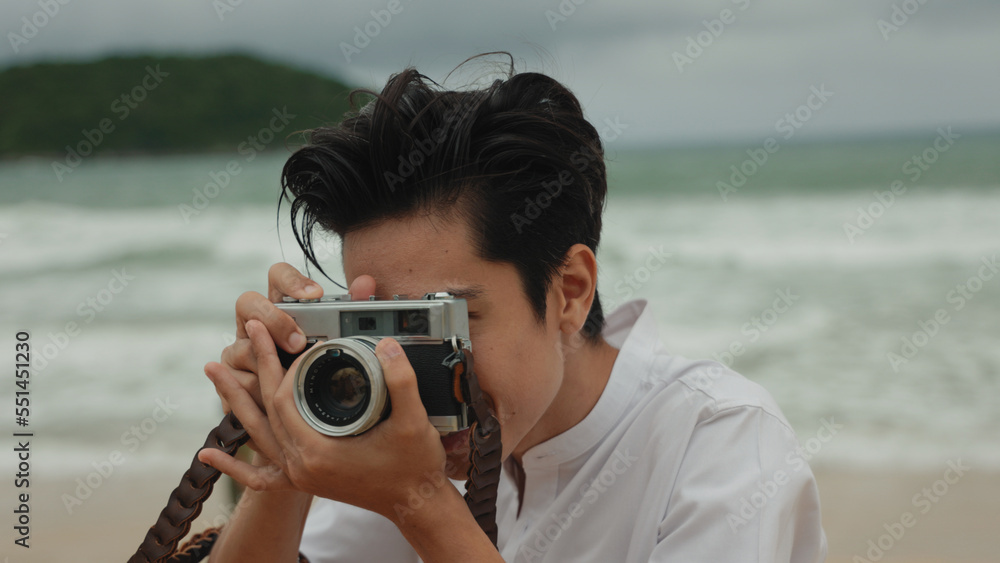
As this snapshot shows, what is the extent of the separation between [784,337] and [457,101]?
16.9 feet

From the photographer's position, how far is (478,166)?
143 centimetres

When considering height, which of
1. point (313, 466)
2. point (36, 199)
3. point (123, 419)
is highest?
point (36, 199)

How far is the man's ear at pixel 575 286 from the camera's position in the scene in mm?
1468

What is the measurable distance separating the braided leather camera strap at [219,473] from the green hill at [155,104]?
10218mm

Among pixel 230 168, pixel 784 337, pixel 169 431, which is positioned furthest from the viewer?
pixel 230 168

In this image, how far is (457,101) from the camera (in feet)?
4.86

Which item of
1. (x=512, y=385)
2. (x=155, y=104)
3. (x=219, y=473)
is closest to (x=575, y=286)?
(x=512, y=385)

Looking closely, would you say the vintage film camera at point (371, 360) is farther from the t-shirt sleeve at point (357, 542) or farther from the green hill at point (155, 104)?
the green hill at point (155, 104)

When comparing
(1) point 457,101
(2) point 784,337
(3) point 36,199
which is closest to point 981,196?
(2) point 784,337

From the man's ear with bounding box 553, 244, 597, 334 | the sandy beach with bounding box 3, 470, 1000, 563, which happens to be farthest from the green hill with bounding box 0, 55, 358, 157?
the man's ear with bounding box 553, 244, 597, 334

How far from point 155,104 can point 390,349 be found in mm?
12992

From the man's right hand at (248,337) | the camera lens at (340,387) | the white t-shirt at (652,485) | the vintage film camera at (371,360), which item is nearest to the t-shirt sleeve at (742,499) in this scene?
the white t-shirt at (652,485)

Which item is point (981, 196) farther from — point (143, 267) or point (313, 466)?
point (313, 466)

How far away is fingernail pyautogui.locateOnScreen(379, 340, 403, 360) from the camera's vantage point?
1137mm
